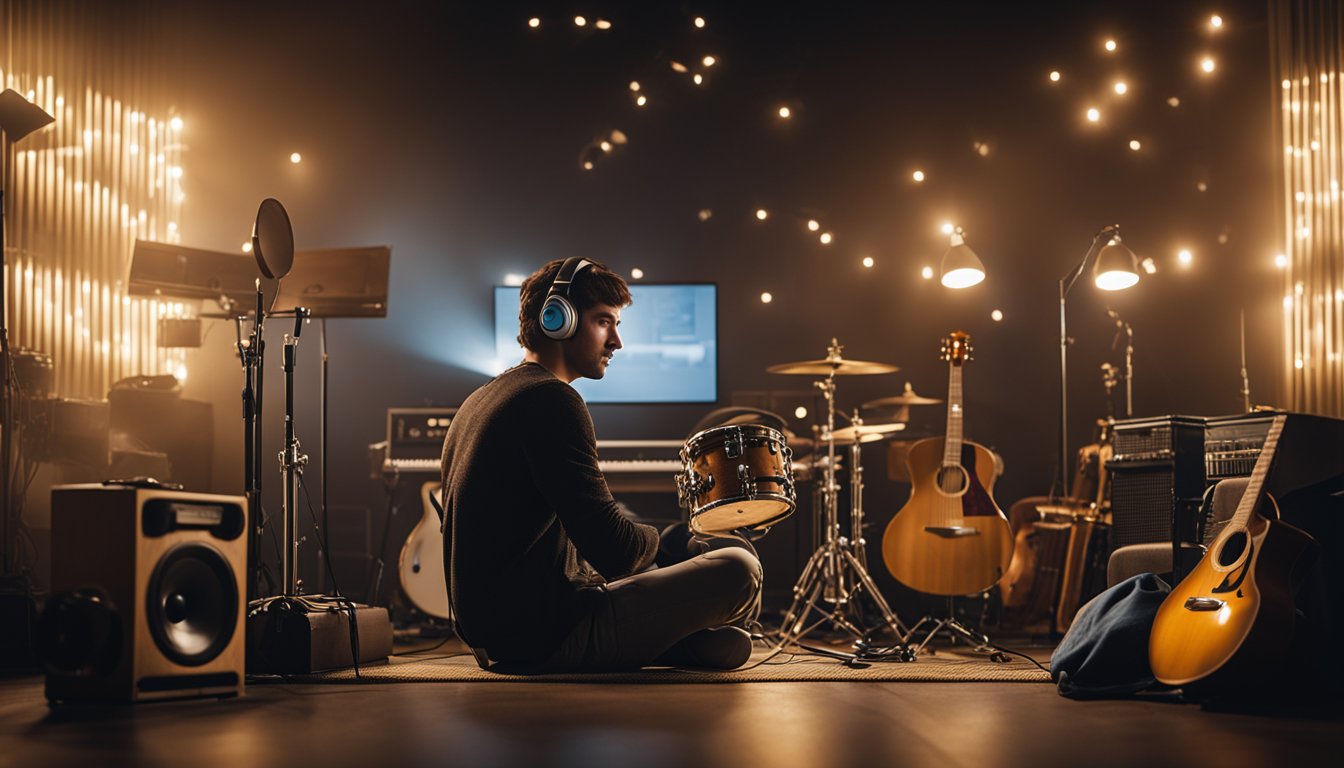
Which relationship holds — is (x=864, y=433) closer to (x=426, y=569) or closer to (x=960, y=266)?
(x=960, y=266)

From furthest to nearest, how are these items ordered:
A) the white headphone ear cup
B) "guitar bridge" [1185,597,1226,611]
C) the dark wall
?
the dark wall
the white headphone ear cup
"guitar bridge" [1185,597,1226,611]

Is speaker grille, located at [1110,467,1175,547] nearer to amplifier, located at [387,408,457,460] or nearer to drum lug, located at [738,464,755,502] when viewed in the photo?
drum lug, located at [738,464,755,502]

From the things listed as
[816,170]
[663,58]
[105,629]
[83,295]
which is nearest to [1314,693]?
[105,629]

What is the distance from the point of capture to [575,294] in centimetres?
341

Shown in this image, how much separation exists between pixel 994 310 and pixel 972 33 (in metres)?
1.66

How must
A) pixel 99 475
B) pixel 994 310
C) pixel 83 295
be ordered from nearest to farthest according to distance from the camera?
pixel 99 475, pixel 83 295, pixel 994 310

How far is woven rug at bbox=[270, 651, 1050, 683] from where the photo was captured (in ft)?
11.6

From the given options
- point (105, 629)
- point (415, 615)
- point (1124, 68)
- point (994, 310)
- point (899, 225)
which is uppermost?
point (1124, 68)

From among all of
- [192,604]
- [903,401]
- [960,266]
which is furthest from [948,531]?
[192,604]

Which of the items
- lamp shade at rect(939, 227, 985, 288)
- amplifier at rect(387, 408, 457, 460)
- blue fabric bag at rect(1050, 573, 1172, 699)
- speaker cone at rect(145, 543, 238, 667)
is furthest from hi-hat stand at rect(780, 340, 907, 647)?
speaker cone at rect(145, 543, 238, 667)

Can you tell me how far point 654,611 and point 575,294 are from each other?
968 millimetres

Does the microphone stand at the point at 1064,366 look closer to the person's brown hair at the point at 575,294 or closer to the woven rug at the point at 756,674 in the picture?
the woven rug at the point at 756,674

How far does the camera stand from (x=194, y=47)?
704 centimetres

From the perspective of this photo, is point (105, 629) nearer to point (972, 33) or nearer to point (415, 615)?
point (415, 615)
